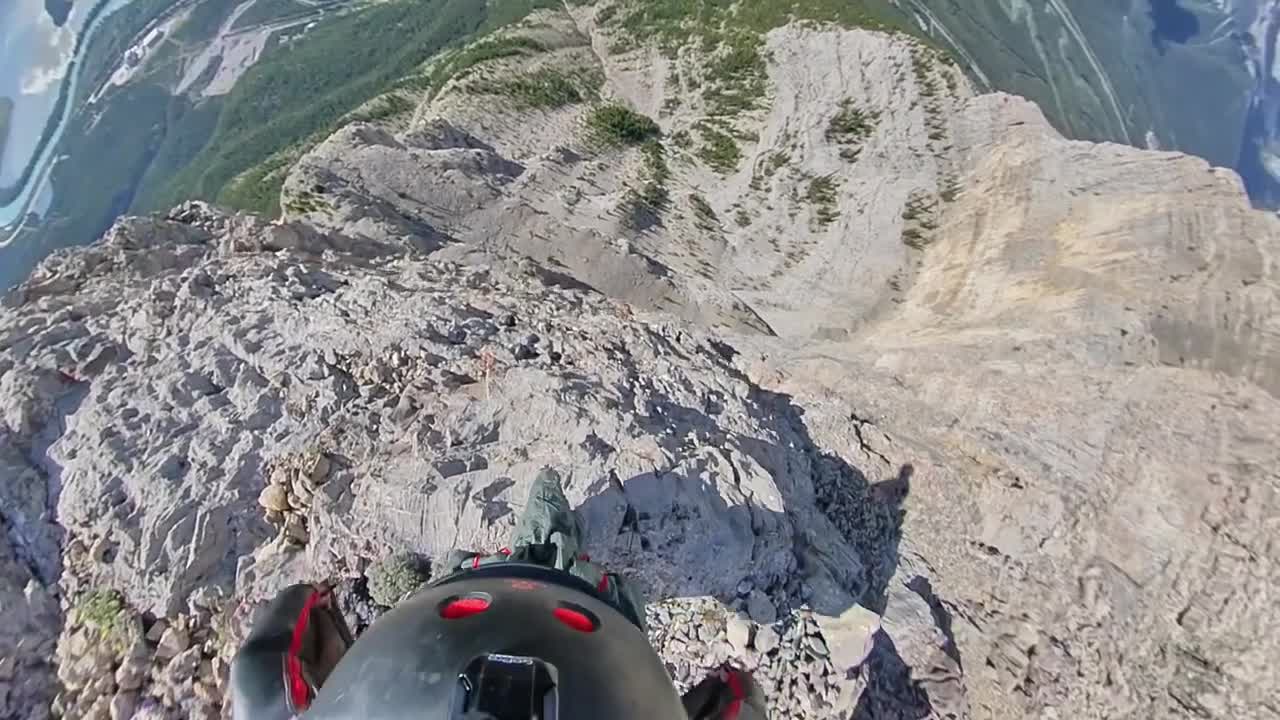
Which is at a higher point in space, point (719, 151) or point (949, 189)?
point (949, 189)

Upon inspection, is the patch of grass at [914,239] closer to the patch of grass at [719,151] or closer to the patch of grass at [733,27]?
the patch of grass at [719,151]

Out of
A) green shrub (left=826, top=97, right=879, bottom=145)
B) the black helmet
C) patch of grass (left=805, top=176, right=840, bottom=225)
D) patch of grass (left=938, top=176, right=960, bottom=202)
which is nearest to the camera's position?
the black helmet

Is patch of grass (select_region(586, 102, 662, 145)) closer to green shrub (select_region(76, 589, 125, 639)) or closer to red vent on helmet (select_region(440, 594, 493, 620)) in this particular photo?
green shrub (select_region(76, 589, 125, 639))

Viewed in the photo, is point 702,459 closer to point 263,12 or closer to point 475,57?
point 475,57

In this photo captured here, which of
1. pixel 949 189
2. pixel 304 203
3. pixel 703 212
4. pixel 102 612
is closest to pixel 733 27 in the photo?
pixel 703 212

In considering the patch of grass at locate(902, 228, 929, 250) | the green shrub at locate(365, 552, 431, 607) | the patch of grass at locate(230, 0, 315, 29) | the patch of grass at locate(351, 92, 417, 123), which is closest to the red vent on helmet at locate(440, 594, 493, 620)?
the green shrub at locate(365, 552, 431, 607)

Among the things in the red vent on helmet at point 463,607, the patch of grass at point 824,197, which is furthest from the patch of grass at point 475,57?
the red vent on helmet at point 463,607

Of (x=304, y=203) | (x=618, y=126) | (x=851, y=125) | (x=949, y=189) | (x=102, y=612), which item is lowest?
(x=618, y=126)
